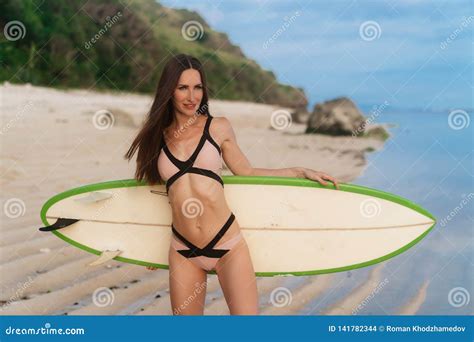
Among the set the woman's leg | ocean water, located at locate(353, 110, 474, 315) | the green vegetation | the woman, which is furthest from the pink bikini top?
the green vegetation

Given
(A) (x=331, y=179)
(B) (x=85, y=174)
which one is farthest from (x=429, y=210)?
(A) (x=331, y=179)

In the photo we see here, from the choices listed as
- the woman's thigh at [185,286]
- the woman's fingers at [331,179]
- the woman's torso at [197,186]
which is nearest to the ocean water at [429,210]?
the woman's fingers at [331,179]

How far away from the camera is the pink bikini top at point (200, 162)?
3084mm

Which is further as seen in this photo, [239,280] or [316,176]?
[316,176]

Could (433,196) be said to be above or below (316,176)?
above

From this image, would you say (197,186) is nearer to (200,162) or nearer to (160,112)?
(200,162)

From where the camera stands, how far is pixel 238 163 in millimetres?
3301

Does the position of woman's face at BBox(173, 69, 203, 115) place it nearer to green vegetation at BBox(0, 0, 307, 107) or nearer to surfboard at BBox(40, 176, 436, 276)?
surfboard at BBox(40, 176, 436, 276)

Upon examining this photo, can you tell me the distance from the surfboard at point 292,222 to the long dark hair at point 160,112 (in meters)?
0.36

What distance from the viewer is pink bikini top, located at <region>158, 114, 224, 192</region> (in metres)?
3.08

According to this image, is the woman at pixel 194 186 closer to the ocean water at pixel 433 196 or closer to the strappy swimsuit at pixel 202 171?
the strappy swimsuit at pixel 202 171

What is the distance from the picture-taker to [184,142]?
3133mm

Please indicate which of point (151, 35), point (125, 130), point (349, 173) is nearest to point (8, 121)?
point (125, 130)

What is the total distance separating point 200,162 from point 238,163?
272mm
